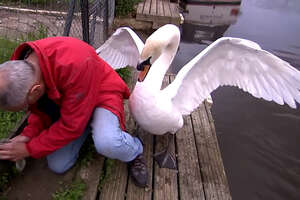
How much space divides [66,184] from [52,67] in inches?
31.7

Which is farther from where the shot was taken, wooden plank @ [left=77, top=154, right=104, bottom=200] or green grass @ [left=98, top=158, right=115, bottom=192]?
green grass @ [left=98, top=158, right=115, bottom=192]

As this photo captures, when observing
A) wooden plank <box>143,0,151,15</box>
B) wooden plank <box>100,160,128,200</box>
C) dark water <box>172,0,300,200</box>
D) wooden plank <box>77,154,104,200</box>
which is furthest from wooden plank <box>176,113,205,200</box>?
wooden plank <box>143,0,151,15</box>

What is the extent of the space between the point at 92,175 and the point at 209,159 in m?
0.94

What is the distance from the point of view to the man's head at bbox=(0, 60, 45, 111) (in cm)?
125

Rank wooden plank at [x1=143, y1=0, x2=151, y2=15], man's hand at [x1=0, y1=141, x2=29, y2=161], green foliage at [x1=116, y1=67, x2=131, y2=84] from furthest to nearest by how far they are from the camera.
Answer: wooden plank at [x1=143, y1=0, x2=151, y2=15]
green foliage at [x1=116, y1=67, x2=131, y2=84]
man's hand at [x1=0, y1=141, x2=29, y2=161]

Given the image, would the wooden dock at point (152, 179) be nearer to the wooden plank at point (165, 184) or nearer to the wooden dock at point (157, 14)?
the wooden plank at point (165, 184)

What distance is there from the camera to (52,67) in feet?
4.70

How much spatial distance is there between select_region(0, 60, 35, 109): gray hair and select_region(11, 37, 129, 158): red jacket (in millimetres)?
96

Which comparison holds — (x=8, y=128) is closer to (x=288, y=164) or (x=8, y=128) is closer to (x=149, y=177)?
(x=149, y=177)

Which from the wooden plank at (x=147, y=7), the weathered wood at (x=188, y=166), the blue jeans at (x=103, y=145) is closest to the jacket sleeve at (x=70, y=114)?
the blue jeans at (x=103, y=145)

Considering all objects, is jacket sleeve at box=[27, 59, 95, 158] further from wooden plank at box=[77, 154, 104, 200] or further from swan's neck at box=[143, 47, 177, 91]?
swan's neck at box=[143, 47, 177, 91]

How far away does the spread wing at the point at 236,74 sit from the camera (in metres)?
1.88

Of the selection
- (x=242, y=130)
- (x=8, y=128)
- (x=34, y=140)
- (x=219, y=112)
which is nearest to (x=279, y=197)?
(x=242, y=130)

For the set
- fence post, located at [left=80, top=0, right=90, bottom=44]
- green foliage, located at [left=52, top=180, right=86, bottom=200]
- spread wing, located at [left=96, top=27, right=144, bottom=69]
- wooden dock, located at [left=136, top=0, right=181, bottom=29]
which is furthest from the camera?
wooden dock, located at [left=136, top=0, right=181, bottom=29]
